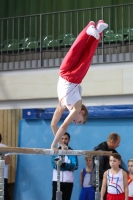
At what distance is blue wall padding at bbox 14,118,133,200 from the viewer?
9.69 meters

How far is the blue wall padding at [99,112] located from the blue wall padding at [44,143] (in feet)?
0.40

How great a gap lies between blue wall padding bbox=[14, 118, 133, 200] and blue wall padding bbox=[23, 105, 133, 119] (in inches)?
4.8

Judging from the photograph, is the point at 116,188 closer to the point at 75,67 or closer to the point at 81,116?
the point at 81,116

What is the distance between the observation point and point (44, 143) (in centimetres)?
1019

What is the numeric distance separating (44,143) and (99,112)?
1.24 metres

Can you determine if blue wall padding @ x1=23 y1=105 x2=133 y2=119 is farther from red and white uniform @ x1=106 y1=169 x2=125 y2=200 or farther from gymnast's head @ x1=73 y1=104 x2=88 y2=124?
gymnast's head @ x1=73 y1=104 x2=88 y2=124

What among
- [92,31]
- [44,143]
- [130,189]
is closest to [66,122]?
[92,31]

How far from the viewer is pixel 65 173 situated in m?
8.49

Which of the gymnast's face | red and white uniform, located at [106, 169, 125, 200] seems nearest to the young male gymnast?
the gymnast's face

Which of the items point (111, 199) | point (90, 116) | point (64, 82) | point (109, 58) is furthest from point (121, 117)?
point (64, 82)

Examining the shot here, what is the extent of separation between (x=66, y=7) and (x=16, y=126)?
11.7ft

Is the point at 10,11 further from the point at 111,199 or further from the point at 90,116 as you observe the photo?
the point at 111,199

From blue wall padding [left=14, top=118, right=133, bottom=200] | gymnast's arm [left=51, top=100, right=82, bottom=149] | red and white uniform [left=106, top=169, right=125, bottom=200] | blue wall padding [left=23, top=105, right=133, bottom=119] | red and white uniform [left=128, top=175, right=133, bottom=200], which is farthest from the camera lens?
blue wall padding [left=14, top=118, right=133, bottom=200]

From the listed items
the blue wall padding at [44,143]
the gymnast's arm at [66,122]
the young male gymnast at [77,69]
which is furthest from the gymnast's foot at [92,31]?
the blue wall padding at [44,143]
